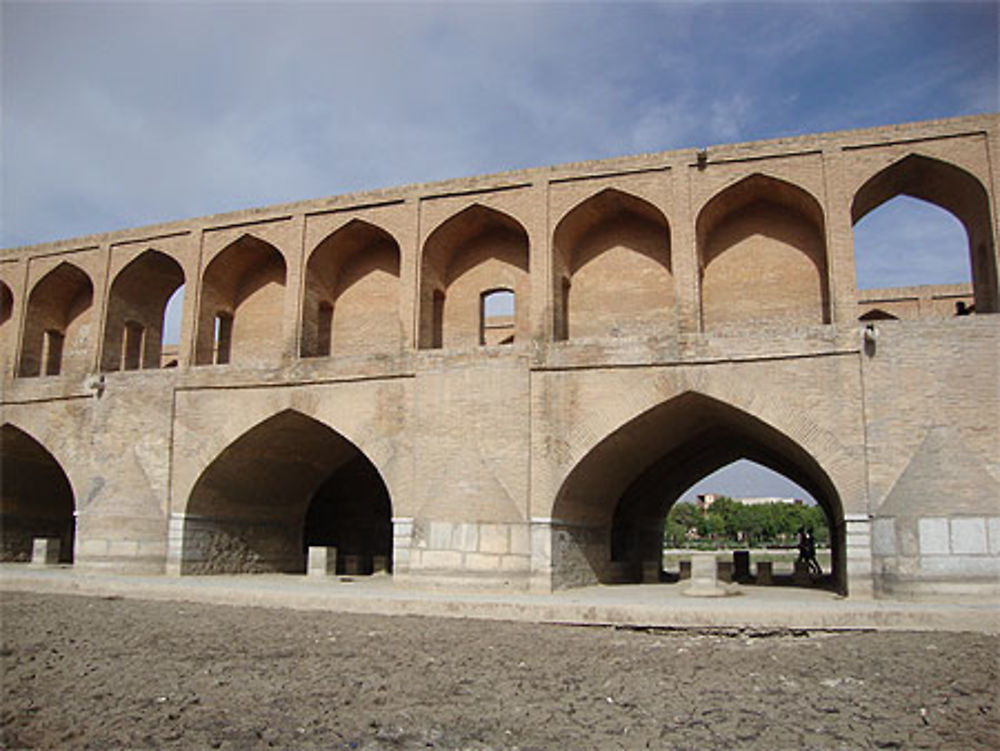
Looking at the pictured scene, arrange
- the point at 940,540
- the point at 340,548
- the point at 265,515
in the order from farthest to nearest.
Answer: the point at 340,548
the point at 265,515
the point at 940,540

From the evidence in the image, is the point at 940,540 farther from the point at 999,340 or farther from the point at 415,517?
the point at 415,517

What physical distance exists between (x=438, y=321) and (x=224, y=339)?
5.00 meters

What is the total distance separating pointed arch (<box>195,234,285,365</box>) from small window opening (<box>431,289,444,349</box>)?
3.40 m

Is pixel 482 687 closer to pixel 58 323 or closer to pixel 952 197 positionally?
pixel 952 197

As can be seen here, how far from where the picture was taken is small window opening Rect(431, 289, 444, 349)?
15891mm

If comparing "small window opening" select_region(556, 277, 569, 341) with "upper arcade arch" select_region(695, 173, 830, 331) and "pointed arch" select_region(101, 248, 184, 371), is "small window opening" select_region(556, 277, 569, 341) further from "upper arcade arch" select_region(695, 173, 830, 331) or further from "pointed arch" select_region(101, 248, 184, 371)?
"pointed arch" select_region(101, 248, 184, 371)

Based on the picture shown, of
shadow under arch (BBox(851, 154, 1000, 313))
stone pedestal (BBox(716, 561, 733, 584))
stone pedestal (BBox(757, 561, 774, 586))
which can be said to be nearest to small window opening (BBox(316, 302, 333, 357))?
stone pedestal (BBox(716, 561, 733, 584))

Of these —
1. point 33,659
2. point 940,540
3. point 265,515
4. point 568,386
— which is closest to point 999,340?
point 940,540

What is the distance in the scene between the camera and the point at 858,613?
9.55 meters

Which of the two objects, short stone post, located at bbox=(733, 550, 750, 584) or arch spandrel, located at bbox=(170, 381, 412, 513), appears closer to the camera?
arch spandrel, located at bbox=(170, 381, 412, 513)

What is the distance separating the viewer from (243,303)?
17.7 meters

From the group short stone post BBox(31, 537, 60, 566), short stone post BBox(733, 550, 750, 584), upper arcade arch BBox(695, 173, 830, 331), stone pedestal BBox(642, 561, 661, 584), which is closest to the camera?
upper arcade arch BBox(695, 173, 830, 331)

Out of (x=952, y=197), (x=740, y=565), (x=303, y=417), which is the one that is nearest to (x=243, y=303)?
(x=303, y=417)

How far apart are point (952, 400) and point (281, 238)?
11549 mm
